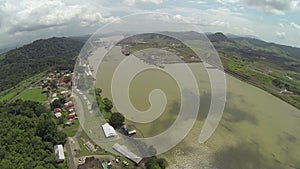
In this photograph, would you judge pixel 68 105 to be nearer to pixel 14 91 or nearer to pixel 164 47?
pixel 14 91

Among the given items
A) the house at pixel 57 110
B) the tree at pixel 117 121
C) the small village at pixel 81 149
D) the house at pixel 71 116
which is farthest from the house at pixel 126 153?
the house at pixel 57 110

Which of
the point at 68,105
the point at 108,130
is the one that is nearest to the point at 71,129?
the point at 108,130

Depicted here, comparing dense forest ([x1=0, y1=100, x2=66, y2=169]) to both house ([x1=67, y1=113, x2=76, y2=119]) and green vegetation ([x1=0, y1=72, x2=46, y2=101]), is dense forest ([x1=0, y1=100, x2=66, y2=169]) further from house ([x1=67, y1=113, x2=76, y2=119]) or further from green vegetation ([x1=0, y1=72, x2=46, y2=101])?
green vegetation ([x1=0, y1=72, x2=46, y2=101])

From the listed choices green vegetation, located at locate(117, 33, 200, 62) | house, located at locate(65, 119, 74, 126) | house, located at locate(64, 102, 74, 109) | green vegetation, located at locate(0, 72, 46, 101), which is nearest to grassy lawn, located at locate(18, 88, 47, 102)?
green vegetation, located at locate(0, 72, 46, 101)

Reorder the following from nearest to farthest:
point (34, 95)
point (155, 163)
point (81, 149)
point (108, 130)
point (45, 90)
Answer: point (155, 163) → point (81, 149) → point (108, 130) → point (34, 95) → point (45, 90)

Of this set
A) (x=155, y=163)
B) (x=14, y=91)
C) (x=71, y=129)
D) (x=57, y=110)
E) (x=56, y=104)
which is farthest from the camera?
(x=14, y=91)

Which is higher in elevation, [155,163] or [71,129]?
[71,129]
